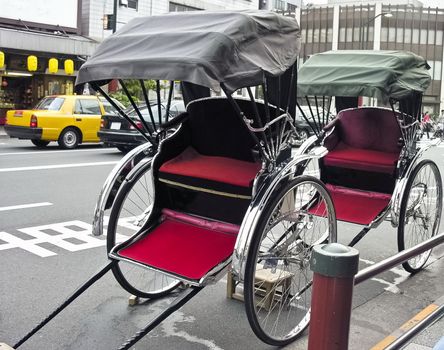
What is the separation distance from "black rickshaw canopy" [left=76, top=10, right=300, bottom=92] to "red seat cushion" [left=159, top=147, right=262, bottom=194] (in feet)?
2.61

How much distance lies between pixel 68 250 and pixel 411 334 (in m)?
4.11

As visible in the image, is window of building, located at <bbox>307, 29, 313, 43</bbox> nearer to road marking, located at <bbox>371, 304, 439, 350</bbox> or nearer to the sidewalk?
the sidewalk

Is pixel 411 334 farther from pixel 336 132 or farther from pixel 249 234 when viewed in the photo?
pixel 336 132

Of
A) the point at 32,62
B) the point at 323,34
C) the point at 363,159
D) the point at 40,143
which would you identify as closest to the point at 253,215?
the point at 363,159

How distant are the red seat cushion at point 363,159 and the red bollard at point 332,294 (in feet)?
11.9

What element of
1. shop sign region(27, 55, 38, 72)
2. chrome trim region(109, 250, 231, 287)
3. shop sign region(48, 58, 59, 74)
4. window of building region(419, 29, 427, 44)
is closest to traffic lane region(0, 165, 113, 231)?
chrome trim region(109, 250, 231, 287)

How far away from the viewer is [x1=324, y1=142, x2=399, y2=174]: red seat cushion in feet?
17.4

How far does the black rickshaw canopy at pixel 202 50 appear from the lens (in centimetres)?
297

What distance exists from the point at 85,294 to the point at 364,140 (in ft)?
10.8

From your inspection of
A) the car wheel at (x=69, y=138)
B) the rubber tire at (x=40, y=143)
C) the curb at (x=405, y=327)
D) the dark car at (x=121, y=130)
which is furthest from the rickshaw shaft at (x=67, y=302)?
the rubber tire at (x=40, y=143)

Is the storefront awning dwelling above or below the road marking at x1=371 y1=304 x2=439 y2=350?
above

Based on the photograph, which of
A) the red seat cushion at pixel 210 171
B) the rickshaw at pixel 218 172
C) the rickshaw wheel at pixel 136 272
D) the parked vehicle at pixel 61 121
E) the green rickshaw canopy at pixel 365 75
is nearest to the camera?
the rickshaw at pixel 218 172

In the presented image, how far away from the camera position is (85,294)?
4.39 metres

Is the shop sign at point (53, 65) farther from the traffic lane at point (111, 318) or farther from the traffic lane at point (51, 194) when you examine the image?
the traffic lane at point (111, 318)
